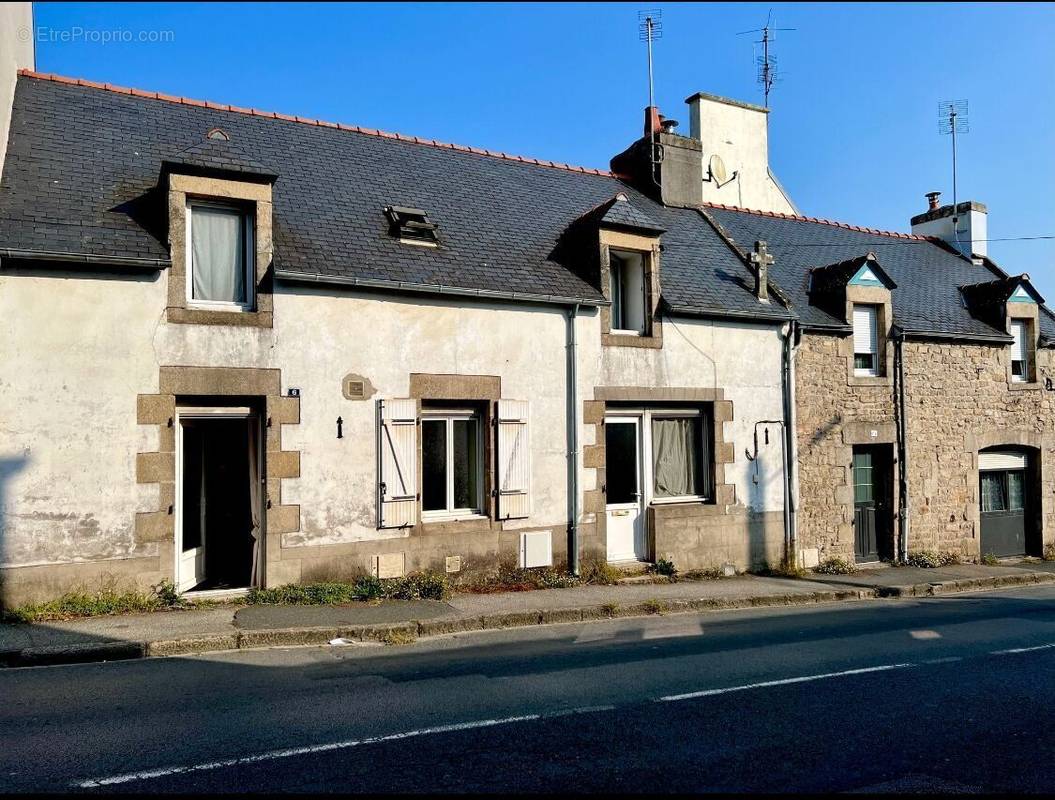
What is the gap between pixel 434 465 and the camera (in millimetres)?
11297

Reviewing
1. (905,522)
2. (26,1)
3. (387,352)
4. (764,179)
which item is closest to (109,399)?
(387,352)

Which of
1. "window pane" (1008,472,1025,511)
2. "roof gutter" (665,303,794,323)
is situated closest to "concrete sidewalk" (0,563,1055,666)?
"roof gutter" (665,303,794,323)

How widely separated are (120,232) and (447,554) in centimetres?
543

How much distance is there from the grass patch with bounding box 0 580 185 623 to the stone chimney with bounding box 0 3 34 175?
16.3ft

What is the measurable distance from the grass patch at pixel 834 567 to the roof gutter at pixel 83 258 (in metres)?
10.9

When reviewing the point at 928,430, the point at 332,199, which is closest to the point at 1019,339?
the point at 928,430

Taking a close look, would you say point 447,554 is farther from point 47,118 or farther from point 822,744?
point 47,118

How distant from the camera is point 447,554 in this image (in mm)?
10977

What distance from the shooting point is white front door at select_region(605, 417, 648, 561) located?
1255 cm

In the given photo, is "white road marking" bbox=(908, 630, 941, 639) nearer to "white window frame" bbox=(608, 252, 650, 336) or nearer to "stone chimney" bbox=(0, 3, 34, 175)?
"white window frame" bbox=(608, 252, 650, 336)

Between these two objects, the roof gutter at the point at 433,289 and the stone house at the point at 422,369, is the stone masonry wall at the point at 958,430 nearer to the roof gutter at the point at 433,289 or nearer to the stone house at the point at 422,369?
the stone house at the point at 422,369

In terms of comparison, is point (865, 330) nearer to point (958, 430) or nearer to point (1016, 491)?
point (958, 430)

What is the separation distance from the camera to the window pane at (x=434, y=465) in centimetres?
1120

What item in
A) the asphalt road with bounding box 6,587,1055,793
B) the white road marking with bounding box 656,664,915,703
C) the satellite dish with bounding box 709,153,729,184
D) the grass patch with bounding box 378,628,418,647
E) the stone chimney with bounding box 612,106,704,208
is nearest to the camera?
the asphalt road with bounding box 6,587,1055,793
